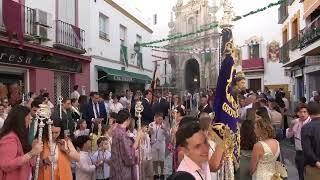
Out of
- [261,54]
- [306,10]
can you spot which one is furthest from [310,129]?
[261,54]

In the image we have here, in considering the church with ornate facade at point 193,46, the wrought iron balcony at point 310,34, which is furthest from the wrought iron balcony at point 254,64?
the wrought iron balcony at point 310,34

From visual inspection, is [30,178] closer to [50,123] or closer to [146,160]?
[50,123]

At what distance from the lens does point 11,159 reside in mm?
4617

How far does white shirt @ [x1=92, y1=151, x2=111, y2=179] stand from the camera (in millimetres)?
7137

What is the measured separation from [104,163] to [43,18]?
8.03 m

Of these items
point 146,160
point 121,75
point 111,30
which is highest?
point 111,30

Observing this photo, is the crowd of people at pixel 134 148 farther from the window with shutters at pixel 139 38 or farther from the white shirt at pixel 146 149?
the window with shutters at pixel 139 38

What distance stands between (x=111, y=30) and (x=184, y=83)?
23668 millimetres

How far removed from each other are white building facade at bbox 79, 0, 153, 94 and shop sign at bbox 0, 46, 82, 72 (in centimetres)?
179

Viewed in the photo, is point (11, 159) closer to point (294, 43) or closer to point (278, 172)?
point (278, 172)

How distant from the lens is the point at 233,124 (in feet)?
18.6

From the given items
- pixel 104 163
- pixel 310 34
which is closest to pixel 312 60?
pixel 310 34

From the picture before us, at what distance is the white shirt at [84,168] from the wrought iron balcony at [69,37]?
8555 millimetres

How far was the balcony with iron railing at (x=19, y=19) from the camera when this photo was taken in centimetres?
1207
